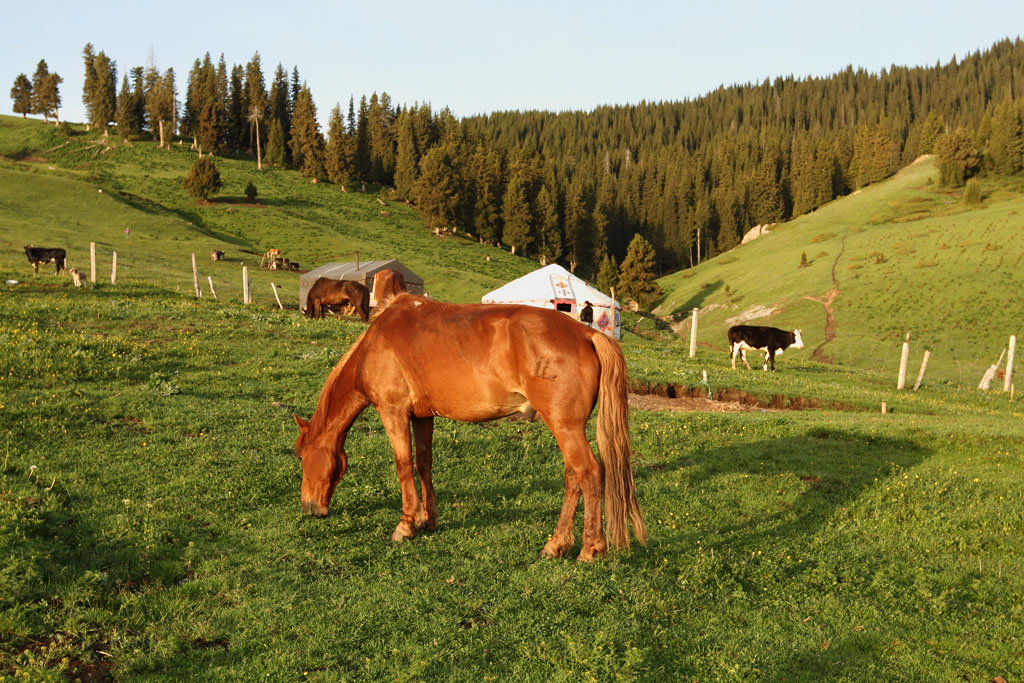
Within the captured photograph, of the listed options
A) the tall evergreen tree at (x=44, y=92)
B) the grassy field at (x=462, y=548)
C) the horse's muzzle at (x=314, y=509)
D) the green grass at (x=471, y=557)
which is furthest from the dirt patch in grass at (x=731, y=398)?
the tall evergreen tree at (x=44, y=92)

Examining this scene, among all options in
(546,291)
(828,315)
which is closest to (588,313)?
(546,291)

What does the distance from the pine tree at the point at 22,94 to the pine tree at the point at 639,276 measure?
11282cm

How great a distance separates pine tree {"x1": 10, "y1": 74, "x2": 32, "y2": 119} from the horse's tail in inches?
5810

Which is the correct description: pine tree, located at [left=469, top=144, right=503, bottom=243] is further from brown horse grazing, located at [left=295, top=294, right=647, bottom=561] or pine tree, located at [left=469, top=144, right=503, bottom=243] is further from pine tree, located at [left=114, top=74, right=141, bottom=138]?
brown horse grazing, located at [left=295, top=294, right=647, bottom=561]

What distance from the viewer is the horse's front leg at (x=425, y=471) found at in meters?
7.95

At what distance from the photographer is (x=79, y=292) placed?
2562cm

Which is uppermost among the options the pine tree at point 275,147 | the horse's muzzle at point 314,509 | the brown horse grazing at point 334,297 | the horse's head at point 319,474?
the pine tree at point 275,147

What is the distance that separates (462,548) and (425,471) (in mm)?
1096

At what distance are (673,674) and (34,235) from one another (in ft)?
186

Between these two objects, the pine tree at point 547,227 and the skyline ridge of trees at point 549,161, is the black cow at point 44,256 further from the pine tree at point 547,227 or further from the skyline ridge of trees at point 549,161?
the pine tree at point 547,227

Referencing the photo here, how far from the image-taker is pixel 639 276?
79.7 m

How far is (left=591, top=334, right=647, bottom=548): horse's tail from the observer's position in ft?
23.2

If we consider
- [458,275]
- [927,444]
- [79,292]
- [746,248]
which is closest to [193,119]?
[458,275]

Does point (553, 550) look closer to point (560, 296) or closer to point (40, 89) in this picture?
point (560, 296)
